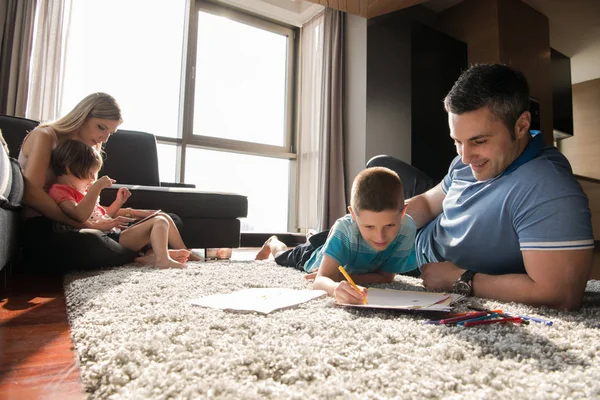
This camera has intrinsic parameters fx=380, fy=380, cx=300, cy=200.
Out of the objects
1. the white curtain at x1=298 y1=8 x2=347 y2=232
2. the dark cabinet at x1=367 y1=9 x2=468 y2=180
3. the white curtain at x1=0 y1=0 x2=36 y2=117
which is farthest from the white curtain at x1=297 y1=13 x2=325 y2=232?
the white curtain at x1=0 y1=0 x2=36 y2=117

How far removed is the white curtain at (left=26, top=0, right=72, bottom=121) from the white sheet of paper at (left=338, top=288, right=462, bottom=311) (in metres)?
2.95

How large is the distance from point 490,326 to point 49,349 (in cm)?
76

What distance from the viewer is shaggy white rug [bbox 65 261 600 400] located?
418 mm

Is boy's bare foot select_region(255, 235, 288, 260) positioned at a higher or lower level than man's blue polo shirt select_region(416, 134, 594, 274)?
lower

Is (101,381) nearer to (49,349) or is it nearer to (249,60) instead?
(49,349)

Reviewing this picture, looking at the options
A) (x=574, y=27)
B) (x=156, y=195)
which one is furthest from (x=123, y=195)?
(x=574, y=27)

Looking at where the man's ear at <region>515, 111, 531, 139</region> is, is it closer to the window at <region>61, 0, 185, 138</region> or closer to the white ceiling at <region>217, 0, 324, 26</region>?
the window at <region>61, 0, 185, 138</region>

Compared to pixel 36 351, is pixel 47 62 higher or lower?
higher

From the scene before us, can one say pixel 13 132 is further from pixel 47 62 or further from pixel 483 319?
pixel 483 319

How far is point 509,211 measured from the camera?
0.92 meters

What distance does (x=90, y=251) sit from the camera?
4.61ft

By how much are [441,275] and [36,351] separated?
3.06 ft

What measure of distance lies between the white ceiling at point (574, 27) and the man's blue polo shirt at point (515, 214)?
3.39 metres

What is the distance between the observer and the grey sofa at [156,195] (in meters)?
1.99
